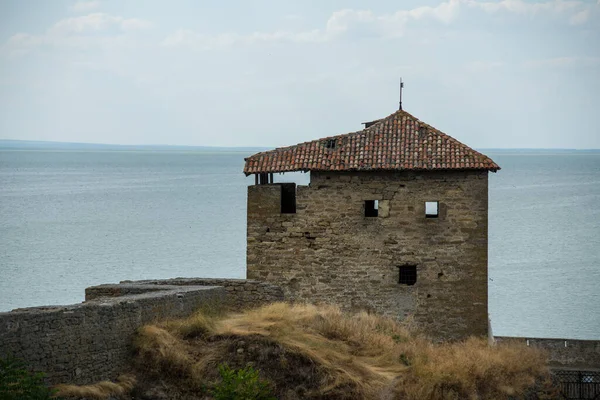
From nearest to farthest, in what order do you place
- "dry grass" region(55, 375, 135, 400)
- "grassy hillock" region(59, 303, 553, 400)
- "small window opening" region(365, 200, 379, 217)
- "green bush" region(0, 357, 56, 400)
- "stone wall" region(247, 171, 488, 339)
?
"green bush" region(0, 357, 56, 400), "dry grass" region(55, 375, 135, 400), "grassy hillock" region(59, 303, 553, 400), "stone wall" region(247, 171, 488, 339), "small window opening" region(365, 200, 379, 217)

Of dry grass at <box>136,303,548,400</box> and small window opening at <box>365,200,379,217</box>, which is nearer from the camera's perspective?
dry grass at <box>136,303,548,400</box>

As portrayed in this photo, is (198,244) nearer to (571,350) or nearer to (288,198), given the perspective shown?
(571,350)

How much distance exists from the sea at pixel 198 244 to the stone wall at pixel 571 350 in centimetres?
1167

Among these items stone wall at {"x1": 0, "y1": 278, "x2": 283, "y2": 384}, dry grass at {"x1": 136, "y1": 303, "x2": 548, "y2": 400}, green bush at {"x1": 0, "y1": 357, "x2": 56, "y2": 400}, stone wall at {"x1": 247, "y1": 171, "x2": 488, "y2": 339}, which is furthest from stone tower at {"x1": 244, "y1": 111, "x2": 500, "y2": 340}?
green bush at {"x1": 0, "y1": 357, "x2": 56, "y2": 400}

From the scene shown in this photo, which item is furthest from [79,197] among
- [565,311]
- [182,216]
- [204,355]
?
[204,355]

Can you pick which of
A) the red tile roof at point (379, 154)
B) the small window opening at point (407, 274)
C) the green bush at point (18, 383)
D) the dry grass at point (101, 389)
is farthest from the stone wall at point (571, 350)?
the green bush at point (18, 383)

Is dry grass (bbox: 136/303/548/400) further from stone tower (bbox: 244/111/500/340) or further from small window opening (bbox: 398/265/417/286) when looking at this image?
small window opening (bbox: 398/265/417/286)

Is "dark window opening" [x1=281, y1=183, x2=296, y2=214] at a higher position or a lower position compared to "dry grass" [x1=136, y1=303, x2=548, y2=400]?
higher

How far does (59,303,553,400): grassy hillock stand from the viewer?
1575cm

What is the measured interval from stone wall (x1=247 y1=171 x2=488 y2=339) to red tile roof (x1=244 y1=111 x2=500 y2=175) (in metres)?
0.26

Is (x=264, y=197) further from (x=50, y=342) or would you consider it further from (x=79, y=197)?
(x=79, y=197)

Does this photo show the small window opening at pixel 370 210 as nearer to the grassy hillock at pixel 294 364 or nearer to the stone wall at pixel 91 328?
the grassy hillock at pixel 294 364

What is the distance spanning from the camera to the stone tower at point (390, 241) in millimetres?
24344

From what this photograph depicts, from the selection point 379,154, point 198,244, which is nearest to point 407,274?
point 379,154
